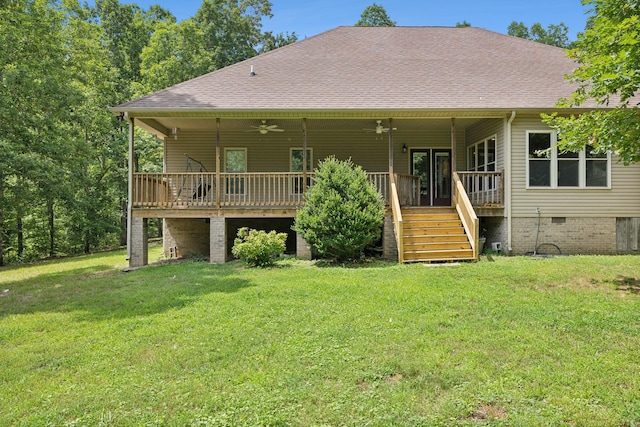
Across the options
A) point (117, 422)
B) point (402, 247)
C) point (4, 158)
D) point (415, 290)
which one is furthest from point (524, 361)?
point (4, 158)

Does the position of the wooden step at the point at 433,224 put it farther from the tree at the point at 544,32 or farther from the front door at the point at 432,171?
the tree at the point at 544,32

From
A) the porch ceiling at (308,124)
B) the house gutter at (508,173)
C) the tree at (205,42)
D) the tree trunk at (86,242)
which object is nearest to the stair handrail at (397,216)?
the porch ceiling at (308,124)

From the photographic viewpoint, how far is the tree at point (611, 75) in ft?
19.6

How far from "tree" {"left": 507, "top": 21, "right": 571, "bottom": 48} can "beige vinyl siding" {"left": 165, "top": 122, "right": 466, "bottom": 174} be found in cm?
2450

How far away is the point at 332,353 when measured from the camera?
13.5 ft

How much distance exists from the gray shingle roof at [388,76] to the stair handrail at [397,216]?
2001 millimetres

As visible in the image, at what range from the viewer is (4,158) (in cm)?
1255

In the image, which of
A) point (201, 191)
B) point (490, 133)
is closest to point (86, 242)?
point (201, 191)

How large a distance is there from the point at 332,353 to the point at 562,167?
9.70m

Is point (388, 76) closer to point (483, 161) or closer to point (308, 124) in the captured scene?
point (308, 124)

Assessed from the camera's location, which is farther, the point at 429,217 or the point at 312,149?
the point at 312,149

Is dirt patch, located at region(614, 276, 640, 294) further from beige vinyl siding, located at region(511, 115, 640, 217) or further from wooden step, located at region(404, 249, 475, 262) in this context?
beige vinyl siding, located at region(511, 115, 640, 217)

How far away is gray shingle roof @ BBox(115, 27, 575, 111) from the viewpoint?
1075 centimetres

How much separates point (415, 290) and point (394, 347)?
2306 millimetres
